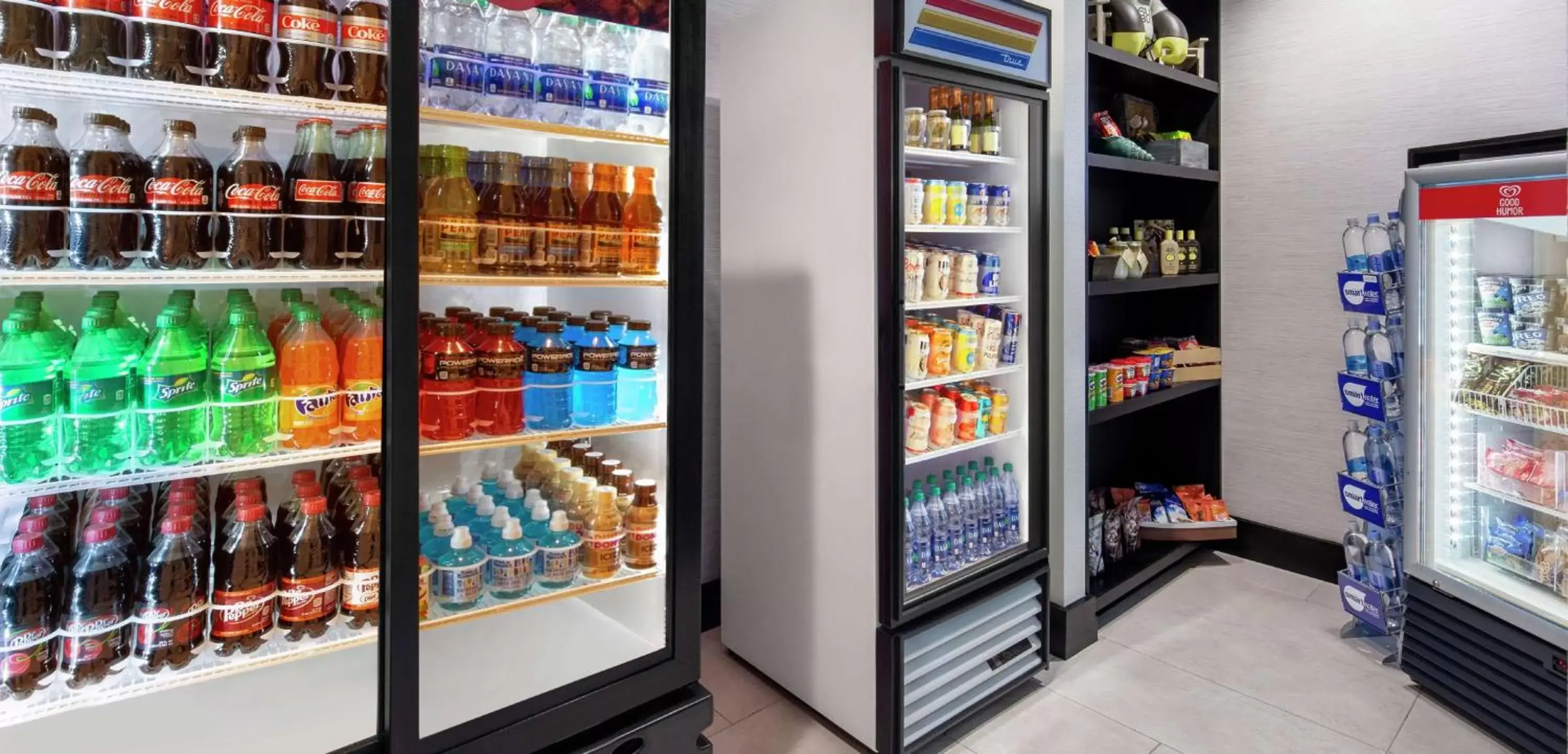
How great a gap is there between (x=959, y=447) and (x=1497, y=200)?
1.88m

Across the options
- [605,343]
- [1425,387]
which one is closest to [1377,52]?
[1425,387]

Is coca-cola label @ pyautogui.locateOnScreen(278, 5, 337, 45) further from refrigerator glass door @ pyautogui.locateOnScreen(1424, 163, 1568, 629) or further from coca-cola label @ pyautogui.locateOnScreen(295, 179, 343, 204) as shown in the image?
refrigerator glass door @ pyautogui.locateOnScreen(1424, 163, 1568, 629)

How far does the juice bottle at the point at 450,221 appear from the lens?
5.56 ft

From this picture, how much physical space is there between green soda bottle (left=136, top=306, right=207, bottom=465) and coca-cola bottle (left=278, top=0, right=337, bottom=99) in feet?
1.61

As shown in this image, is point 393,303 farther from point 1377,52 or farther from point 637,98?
point 1377,52

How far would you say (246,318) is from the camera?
62.2 inches

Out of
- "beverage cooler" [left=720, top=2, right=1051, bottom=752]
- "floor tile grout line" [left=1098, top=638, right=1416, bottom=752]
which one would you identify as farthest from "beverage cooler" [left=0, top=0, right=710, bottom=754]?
"floor tile grout line" [left=1098, top=638, right=1416, bottom=752]

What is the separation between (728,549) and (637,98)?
181 cm

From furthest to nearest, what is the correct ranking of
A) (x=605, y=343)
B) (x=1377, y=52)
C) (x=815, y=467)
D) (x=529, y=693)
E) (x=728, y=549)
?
(x=1377, y=52) → (x=728, y=549) → (x=815, y=467) → (x=605, y=343) → (x=529, y=693)

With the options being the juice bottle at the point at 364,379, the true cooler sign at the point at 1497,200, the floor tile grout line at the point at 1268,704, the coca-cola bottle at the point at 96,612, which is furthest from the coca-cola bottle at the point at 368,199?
the true cooler sign at the point at 1497,200

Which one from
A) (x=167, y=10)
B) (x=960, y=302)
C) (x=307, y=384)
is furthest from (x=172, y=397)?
(x=960, y=302)

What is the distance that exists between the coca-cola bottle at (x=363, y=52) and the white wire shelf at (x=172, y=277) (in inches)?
13.5

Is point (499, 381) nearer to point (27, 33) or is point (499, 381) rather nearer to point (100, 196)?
point (100, 196)

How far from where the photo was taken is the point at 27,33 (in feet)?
4.50
